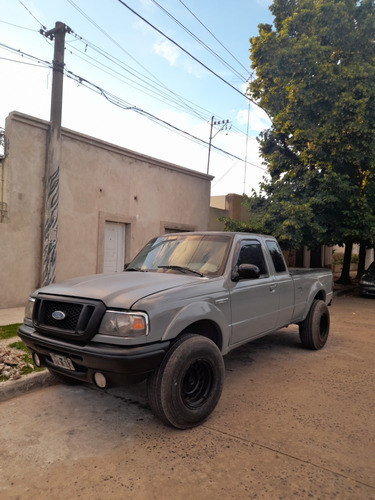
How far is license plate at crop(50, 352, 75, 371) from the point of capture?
3020mm

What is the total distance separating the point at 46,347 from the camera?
319cm

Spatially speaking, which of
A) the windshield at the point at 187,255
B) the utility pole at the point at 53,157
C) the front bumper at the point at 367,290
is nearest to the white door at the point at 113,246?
the utility pole at the point at 53,157

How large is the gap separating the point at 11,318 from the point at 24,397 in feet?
12.8

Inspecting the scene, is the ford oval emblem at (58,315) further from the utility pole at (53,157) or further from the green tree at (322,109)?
the green tree at (322,109)

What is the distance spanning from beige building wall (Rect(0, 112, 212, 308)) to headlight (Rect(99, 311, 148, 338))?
657cm

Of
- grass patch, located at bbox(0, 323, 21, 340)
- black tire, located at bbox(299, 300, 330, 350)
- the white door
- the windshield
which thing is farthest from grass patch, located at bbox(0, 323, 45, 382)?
the white door

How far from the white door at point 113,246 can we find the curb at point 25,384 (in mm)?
6479

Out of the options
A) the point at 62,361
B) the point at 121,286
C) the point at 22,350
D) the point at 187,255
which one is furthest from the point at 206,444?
the point at 22,350

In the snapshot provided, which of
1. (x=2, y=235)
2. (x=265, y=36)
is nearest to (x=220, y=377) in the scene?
(x=2, y=235)

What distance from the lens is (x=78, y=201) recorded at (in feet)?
32.1

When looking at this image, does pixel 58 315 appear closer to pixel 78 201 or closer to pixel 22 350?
pixel 22 350

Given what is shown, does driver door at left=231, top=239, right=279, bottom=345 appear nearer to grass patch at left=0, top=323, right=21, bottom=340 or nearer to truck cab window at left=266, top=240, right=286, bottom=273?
truck cab window at left=266, top=240, right=286, bottom=273

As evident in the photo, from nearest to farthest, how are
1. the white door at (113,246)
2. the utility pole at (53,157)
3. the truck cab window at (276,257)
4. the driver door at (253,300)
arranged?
the driver door at (253,300) → the truck cab window at (276,257) → the utility pole at (53,157) → the white door at (113,246)

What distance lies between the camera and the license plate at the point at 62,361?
3.02 meters
